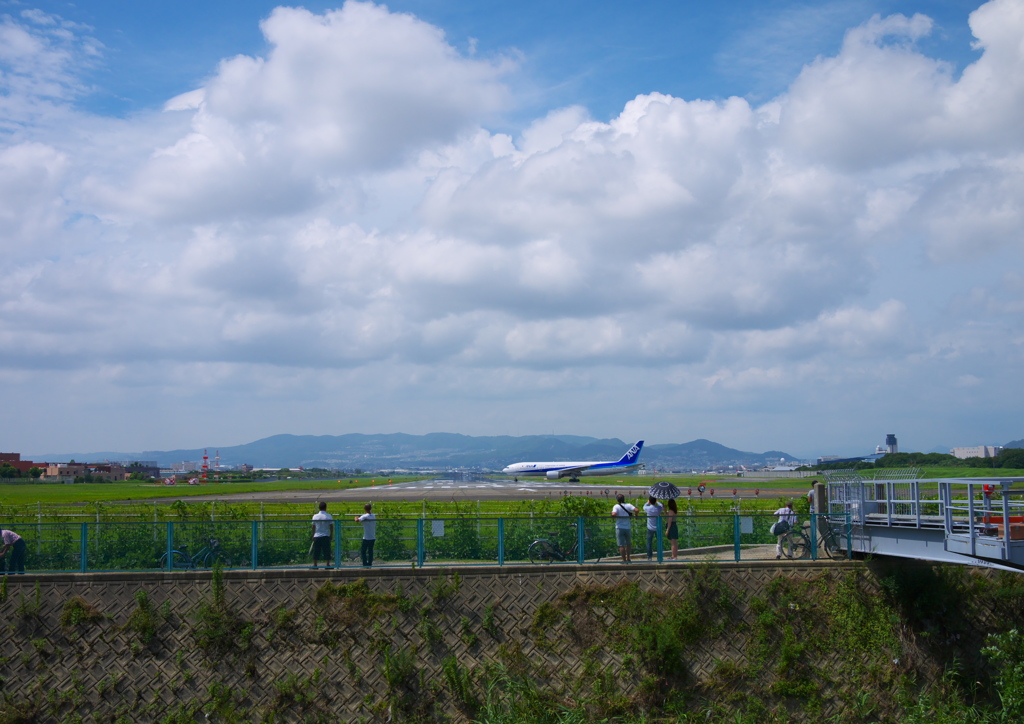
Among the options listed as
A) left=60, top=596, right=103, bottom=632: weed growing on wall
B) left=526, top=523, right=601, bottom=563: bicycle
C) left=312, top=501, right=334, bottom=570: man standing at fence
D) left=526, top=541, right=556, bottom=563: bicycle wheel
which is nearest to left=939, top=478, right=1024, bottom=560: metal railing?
left=526, top=523, right=601, bottom=563: bicycle

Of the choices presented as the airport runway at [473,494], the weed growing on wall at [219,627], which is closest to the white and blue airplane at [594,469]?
the airport runway at [473,494]

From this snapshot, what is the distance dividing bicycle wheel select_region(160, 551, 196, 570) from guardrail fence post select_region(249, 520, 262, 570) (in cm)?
142

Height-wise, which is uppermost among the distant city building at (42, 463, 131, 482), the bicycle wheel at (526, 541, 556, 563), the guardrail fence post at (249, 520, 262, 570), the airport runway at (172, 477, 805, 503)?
the guardrail fence post at (249, 520, 262, 570)

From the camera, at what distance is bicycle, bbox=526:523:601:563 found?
58.6 ft

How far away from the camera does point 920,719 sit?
587 inches

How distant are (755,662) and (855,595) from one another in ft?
9.88

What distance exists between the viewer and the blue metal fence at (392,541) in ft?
55.3

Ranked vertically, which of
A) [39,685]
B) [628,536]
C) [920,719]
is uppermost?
[628,536]

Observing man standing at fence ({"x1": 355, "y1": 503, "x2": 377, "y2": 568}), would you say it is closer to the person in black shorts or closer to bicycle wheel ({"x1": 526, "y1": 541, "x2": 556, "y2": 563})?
bicycle wheel ({"x1": 526, "y1": 541, "x2": 556, "y2": 563})

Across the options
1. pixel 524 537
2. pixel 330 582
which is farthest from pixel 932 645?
pixel 330 582

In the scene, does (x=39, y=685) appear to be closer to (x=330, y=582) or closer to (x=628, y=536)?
(x=330, y=582)

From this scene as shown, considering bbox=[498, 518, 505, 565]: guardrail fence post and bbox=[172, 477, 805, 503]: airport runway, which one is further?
bbox=[172, 477, 805, 503]: airport runway

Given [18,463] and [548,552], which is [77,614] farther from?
[18,463]

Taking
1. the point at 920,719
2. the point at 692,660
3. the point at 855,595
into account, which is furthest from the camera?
the point at 855,595
